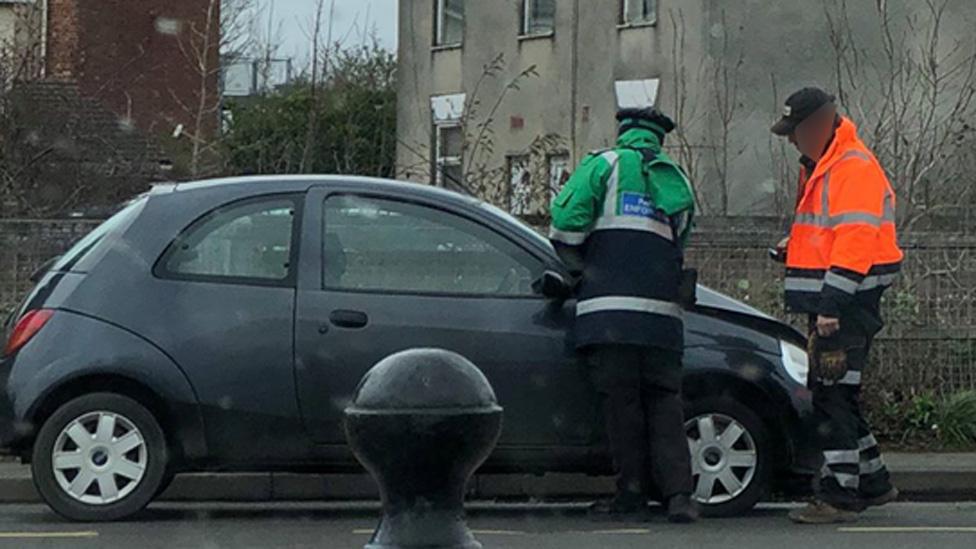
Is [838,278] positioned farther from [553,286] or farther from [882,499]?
[553,286]

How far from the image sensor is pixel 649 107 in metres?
9.18

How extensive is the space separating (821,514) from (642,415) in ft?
3.14

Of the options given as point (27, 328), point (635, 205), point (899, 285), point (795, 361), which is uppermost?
point (635, 205)

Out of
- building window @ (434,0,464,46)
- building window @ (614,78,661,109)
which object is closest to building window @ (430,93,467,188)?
building window @ (434,0,464,46)

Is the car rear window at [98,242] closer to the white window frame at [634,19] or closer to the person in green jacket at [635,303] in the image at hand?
the person in green jacket at [635,303]

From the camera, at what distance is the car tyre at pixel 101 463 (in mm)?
8906

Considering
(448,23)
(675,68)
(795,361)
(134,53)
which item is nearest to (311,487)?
(795,361)

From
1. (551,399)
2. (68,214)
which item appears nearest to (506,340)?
(551,399)

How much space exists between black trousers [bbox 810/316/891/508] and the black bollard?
6.27m

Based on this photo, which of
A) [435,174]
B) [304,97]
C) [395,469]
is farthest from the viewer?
[304,97]

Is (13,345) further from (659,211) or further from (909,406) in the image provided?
(909,406)

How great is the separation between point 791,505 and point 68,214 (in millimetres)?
7131

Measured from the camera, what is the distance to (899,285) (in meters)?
13.4

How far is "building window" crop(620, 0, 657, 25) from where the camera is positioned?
28797mm
